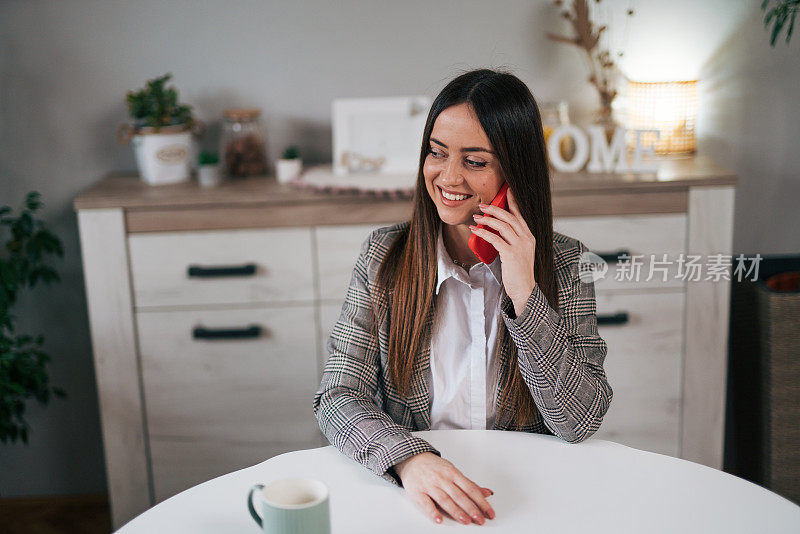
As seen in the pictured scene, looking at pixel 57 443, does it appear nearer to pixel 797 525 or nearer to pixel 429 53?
pixel 429 53

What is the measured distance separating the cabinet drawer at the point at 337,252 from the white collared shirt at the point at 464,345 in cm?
81

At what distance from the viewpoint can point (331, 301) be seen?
2391 millimetres

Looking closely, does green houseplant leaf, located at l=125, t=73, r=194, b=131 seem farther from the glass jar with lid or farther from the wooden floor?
the wooden floor

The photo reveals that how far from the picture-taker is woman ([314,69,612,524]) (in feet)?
4.59

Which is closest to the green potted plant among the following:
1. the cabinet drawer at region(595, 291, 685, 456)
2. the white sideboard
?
the white sideboard

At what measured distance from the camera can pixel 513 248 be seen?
1424 millimetres

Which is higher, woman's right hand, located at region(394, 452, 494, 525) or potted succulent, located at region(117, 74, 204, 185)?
potted succulent, located at region(117, 74, 204, 185)

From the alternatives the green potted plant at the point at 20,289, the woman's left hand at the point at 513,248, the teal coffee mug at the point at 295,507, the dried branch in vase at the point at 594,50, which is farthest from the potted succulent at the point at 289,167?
the teal coffee mug at the point at 295,507

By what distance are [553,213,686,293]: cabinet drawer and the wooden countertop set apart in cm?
9

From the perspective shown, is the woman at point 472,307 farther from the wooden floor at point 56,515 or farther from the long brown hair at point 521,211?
the wooden floor at point 56,515

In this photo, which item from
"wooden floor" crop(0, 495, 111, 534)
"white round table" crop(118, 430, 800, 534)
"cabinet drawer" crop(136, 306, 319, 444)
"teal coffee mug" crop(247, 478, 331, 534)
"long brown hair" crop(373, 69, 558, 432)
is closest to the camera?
"teal coffee mug" crop(247, 478, 331, 534)

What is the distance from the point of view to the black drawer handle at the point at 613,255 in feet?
7.77

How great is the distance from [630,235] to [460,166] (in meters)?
1.09

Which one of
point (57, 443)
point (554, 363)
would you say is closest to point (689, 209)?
point (554, 363)
